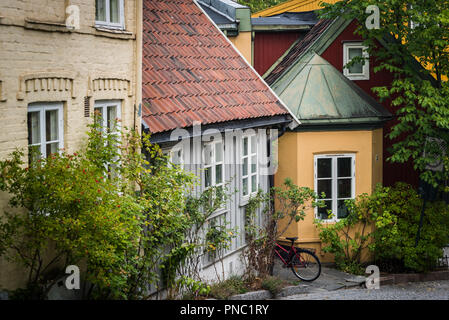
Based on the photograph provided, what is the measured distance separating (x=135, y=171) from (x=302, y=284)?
21.2 ft

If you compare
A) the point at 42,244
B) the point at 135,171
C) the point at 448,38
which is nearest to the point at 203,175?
the point at 135,171

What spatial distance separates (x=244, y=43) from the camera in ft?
63.5

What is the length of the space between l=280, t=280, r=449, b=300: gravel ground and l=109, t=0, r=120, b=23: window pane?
6.95 meters

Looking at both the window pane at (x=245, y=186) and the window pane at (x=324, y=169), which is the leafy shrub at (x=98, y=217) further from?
the window pane at (x=324, y=169)

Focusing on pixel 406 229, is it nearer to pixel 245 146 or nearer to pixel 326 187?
pixel 326 187

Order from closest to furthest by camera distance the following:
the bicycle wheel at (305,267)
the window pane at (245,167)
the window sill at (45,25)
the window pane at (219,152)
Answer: the window sill at (45,25), the window pane at (219,152), the window pane at (245,167), the bicycle wheel at (305,267)

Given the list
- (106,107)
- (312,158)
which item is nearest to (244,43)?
(312,158)

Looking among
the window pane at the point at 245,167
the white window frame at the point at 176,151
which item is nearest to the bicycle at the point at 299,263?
the window pane at the point at 245,167

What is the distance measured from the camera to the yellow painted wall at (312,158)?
17.7 meters

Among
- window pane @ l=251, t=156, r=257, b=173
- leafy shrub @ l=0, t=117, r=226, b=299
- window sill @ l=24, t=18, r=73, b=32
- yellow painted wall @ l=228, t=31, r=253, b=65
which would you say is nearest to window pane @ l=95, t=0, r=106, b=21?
window sill @ l=24, t=18, r=73, b=32

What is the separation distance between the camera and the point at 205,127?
13.6m

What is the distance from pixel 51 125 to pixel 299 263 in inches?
323

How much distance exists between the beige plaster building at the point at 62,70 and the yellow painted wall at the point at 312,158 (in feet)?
22.2

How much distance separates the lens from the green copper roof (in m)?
17.8
